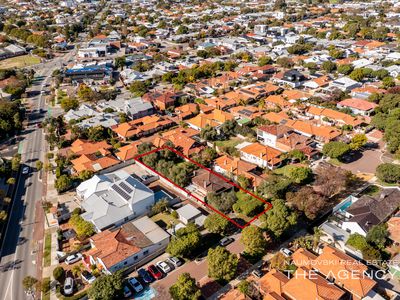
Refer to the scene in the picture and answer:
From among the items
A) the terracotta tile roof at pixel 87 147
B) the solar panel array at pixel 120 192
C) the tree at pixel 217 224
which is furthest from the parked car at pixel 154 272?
the terracotta tile roof at pixel 87 147

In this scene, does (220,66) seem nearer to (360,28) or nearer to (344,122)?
(344,122)

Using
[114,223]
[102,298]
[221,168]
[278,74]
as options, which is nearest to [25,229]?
[114,223]

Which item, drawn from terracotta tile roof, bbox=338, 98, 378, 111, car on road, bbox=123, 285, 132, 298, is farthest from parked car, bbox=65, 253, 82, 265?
terracotta tile roof, bbox=338, 98, 378, 111

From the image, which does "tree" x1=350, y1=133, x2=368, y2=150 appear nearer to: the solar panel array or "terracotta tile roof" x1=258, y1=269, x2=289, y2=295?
"terracotta tile roof" x1=258, y1=269, x2=289, y2=295

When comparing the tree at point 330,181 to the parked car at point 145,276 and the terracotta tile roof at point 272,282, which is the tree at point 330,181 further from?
the parked car at point 145,276

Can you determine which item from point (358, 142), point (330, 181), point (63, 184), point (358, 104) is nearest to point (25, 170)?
point (63, 184)

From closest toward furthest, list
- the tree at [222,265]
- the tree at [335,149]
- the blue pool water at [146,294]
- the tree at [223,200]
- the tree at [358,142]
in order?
1. the blue pool water at [146,294]
2. the tree at [222,265]
3. the tree at [223,200]
4. the tree at [335,149]
5. the tree at [358,142]

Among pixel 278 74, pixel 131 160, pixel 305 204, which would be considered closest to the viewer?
pixel 305 204
